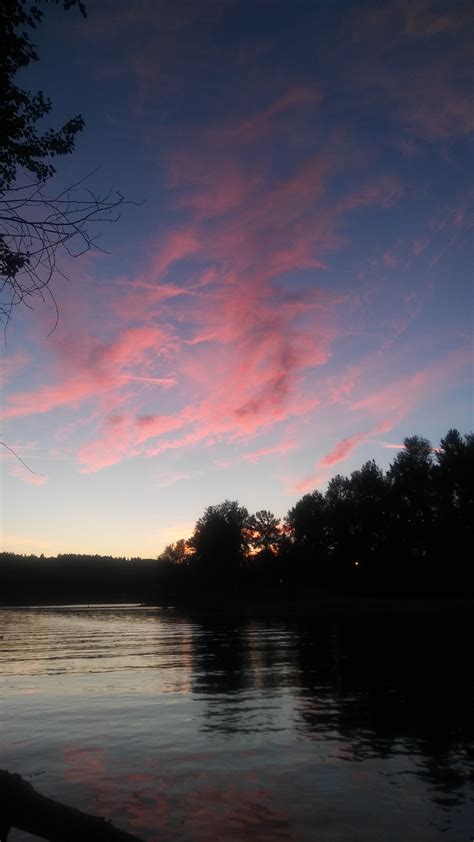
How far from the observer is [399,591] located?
9825 centimetres

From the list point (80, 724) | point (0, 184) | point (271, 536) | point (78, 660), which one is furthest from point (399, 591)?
point (0, 184)

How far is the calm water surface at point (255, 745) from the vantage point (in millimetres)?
9547

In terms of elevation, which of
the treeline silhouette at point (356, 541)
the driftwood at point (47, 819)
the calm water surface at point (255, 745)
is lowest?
the calm water surface at point (255, 745)

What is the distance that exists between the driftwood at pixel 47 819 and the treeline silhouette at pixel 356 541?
308 feet

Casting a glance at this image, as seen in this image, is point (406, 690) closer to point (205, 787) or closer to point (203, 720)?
point (203, 720)

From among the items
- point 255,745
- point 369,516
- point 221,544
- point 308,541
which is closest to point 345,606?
point 369,516

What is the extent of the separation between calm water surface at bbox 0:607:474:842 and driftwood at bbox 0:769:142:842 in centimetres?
562

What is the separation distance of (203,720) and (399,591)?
291 ft

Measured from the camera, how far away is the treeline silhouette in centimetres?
9619

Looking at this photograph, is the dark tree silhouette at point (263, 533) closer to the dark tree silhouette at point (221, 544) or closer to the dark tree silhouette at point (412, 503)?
the dark tree silhouette at point (221, 544)

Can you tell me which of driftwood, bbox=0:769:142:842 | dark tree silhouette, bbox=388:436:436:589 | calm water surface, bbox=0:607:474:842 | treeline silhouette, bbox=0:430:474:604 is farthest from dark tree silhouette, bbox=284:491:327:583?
driftwood, bbox=0:769:142:842

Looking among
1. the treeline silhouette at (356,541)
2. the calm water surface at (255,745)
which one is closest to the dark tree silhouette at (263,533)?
the treeline silhouette at (356,541)

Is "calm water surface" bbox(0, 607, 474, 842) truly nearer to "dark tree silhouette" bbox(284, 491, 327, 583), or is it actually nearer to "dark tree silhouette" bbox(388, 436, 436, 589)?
"dark tree silhouette" bbox(388, 436, 436, 589)

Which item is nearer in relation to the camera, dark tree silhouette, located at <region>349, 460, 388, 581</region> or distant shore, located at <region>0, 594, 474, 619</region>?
distant shore, located at <region>0, 594, 474, 619</region>
